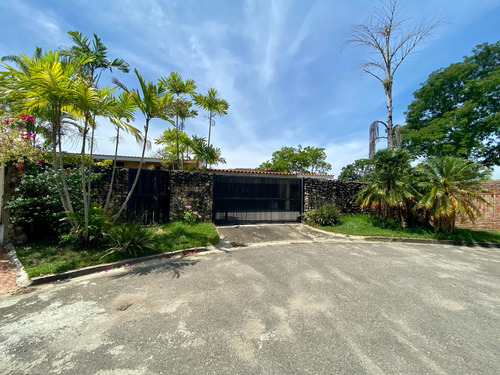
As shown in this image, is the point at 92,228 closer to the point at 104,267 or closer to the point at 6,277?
the point at 104,267

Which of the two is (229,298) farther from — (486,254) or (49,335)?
(486,254)

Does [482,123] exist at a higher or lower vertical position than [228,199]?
higher

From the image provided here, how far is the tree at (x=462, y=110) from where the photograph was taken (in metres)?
13.6

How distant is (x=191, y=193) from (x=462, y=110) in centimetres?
1889

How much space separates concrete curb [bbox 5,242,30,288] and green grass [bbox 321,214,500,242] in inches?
343

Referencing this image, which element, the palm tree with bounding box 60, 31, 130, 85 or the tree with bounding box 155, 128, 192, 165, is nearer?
the palm tree with bounding box 60, 31, 130, 85

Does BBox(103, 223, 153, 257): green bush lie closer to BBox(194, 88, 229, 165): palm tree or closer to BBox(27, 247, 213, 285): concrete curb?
BBox(27, 247, 213, 285): concrete curb

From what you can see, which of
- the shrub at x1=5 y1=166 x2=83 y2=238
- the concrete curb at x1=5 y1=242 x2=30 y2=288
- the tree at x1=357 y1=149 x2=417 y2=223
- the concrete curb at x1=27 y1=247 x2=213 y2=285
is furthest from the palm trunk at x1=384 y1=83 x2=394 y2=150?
the concrete curb at x1=5 y1=242 x2=30 y2=288

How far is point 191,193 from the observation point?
A: 25.8ft

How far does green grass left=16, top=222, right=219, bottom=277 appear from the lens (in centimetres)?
396

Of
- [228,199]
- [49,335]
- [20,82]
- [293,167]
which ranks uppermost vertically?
[293,167]

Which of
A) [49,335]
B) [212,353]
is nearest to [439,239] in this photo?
[212,353]

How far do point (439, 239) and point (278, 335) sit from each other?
28.0 ft

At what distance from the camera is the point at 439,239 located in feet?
24.5
